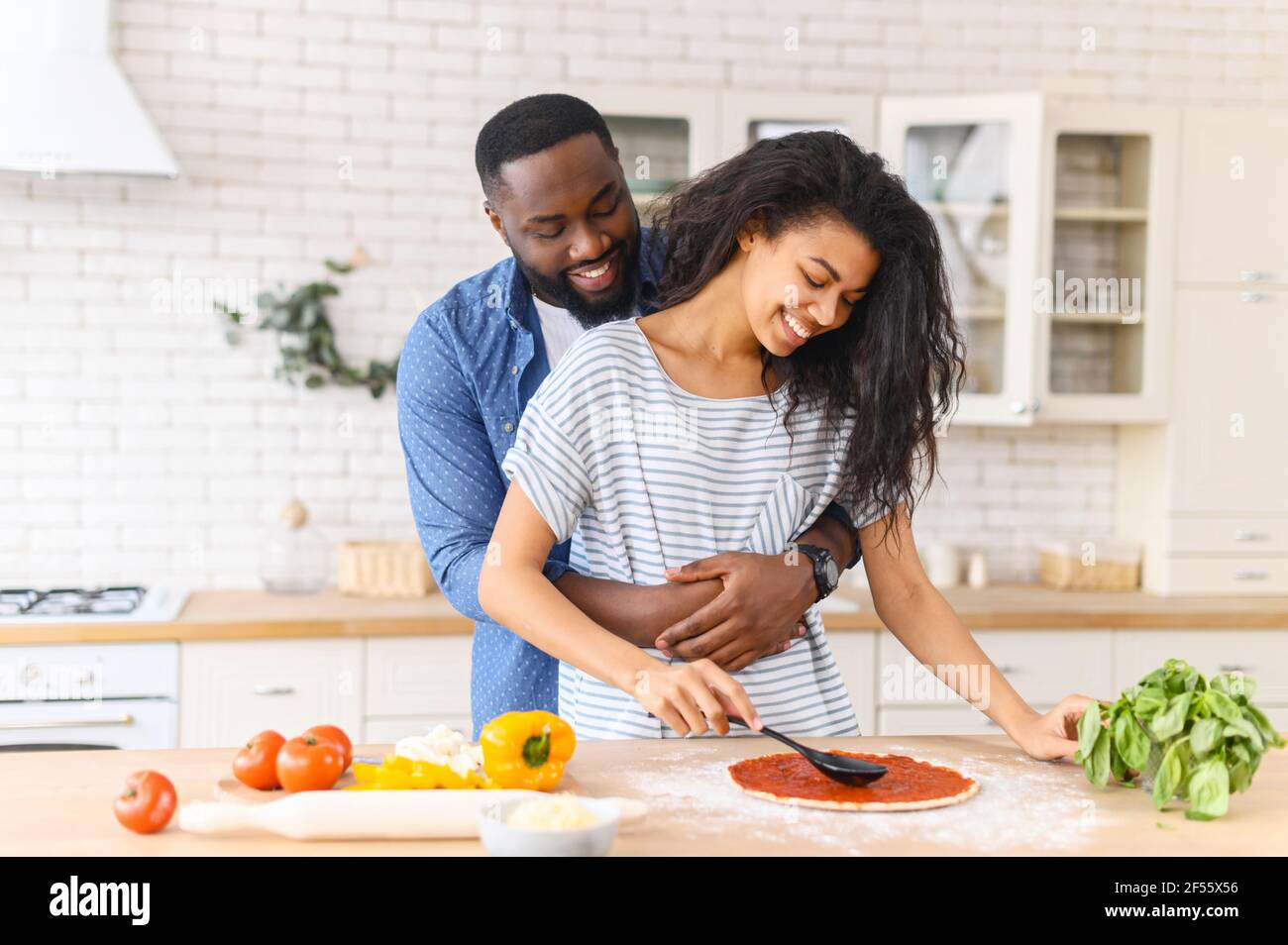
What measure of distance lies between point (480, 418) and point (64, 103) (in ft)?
6.26

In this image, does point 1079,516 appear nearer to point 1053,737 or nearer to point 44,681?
point 1053,737

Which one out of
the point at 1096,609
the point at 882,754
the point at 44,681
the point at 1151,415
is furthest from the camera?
the point at 1151,415

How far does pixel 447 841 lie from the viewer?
4.40 ft

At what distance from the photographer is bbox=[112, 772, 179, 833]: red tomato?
135 centimetres

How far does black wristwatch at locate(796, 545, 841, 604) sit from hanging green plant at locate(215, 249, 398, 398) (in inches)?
88.8

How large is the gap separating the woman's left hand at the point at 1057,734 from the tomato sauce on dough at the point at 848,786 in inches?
6.7

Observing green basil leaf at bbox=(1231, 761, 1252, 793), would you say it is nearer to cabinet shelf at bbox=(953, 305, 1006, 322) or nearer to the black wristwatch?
the black wristwatch

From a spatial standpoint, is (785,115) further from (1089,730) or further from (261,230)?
(1089,730)

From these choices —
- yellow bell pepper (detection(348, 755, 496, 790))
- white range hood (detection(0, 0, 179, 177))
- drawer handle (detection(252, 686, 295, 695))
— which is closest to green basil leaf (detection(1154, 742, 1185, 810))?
yellow bell pepper (detection(348, 755, 496, 790))

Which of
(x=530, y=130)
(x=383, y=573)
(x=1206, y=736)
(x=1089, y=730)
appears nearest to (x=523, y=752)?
(x=1089, y=730)

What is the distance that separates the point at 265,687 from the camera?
11.0 feet

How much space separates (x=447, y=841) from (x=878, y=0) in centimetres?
353
